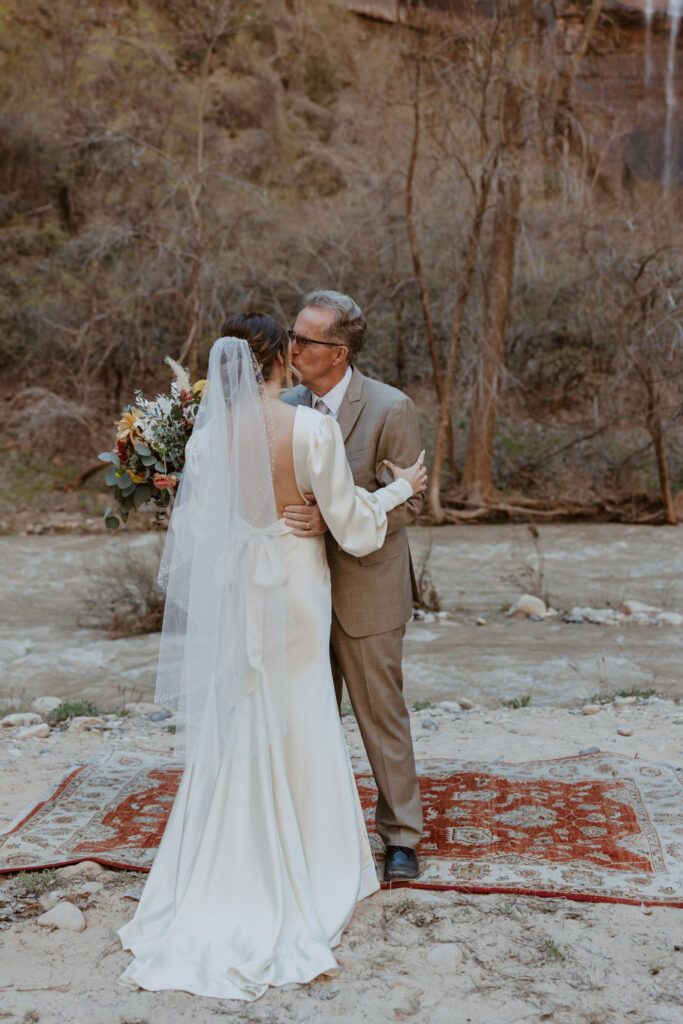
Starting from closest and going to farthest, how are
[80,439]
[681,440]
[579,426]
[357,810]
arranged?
[357,810]
[681,440]
[80,439]
[579,426]

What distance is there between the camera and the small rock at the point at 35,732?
5.90 metres

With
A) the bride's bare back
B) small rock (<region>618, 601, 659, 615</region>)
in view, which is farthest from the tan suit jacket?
small rock (<region>618, 601, 659, 615</region>)

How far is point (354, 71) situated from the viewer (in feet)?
99.0

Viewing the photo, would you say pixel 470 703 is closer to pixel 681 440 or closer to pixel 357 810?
pixel 357 810

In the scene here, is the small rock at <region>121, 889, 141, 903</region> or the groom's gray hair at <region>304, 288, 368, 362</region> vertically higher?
the groom's gray hair at <region>304, 288, 368, 362</region>

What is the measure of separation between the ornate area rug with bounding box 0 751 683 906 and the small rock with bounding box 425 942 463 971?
454 millimetres

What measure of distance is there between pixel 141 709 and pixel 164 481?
3624 millimetres

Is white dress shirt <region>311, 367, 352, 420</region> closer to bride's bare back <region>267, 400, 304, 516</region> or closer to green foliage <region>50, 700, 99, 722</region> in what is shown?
bride's bare back <region>267, 400, 304, 516</region>

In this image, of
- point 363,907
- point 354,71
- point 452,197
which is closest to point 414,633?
point 363,907

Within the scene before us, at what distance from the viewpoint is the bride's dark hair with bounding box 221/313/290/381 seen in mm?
3324

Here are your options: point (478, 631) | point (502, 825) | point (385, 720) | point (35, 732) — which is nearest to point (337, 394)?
point (385, 720)

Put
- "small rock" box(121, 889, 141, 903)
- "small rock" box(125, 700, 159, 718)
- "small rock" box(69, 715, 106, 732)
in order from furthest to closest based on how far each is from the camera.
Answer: "small rock" box(125, 700, 159, 718) → "small rock" box(69, 715, 106, 732) → "small rock" box(121, 889, 141, 903)

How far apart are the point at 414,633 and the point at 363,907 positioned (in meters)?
6.06

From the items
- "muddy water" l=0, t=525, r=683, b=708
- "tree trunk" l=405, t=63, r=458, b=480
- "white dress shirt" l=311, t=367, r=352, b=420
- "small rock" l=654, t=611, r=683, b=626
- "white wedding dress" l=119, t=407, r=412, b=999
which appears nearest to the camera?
"white wedding dress" l=119, t=407, r=412, b=999
